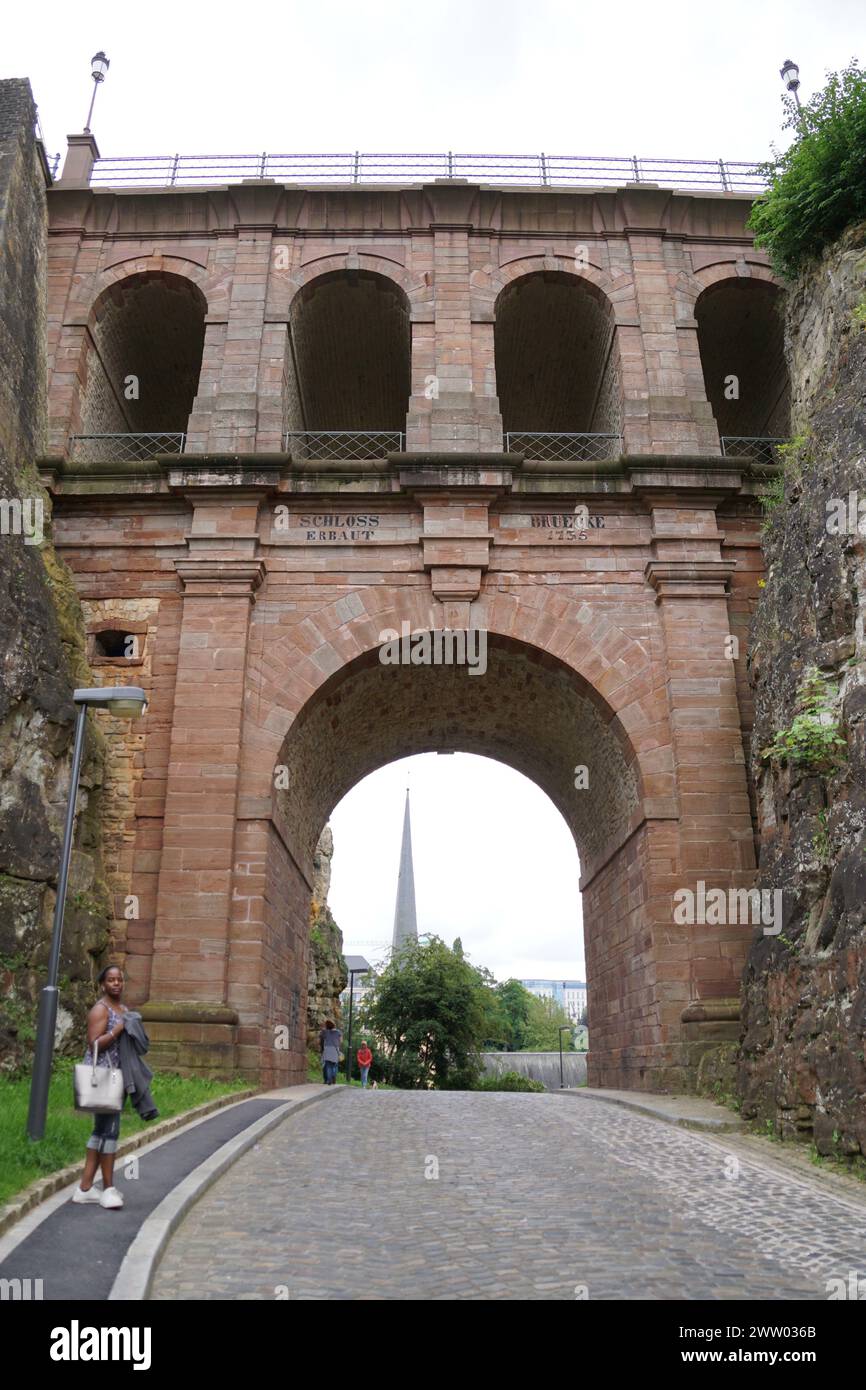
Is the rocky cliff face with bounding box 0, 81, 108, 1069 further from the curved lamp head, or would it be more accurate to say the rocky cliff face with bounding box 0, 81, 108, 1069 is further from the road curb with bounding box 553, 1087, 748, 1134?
the road curb with bounding box 553, 1087, 748, 1134

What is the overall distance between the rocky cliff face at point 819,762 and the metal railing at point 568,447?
3920 mm

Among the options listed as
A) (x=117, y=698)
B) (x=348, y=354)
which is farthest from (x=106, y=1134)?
(x=348, y=354)

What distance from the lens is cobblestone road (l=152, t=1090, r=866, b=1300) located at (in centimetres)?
504

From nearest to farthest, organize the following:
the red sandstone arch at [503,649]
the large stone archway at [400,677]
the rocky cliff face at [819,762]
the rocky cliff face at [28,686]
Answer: the rocky cliff face at [819,762]
the rocky cliff face at [28,686]
the large stone archway at [400,677]
the red sandstone arch at [503,649]

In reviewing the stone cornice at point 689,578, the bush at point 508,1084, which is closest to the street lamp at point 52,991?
the stone cornice at point 689,578

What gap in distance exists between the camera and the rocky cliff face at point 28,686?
35.8 feet

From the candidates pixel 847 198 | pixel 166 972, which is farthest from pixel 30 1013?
pixel 847 198

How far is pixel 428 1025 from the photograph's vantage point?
104 ft

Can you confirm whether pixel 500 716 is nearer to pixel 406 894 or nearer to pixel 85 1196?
pixel 85 1196

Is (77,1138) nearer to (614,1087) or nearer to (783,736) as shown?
(783,736)

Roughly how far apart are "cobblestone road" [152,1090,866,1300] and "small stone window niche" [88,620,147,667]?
7780 mm

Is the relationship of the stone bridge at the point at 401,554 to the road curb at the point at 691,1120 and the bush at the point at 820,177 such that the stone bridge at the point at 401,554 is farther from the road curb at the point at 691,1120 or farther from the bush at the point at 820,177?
the bush at the point at 820,177

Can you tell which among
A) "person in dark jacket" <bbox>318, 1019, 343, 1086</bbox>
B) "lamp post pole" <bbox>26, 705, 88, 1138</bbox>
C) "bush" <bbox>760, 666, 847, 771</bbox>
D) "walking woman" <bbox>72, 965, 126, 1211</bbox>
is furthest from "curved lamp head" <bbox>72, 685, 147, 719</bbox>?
"person in dark jacket" <bbox>318, 1019, 343, 1086</bbox>
